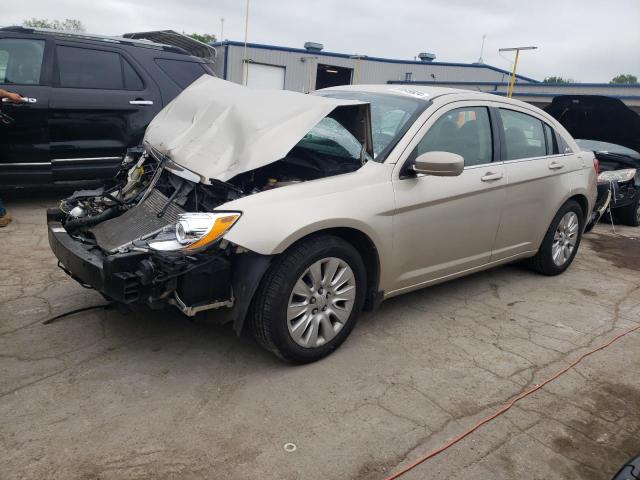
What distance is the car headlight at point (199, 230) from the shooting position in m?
2.88

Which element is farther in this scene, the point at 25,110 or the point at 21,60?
the point at 21,60

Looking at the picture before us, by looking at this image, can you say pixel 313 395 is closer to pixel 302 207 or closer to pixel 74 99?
pixel 302 207

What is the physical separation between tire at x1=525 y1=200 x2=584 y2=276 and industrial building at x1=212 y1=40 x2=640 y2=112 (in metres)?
13.1

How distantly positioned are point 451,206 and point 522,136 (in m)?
1.27

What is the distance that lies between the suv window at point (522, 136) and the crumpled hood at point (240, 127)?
152 centimetres

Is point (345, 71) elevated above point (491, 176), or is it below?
above

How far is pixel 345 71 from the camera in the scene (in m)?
27.1

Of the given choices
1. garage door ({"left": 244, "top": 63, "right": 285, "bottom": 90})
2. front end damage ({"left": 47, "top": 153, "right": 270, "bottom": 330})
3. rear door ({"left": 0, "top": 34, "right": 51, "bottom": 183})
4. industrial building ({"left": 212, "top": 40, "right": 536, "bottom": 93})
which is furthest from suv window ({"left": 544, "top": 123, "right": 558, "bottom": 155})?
garage door ({"left": 244, "top": 63, "right": 285, "bottom": 90})

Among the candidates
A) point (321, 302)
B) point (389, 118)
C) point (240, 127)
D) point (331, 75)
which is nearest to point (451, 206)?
point (389, 118)

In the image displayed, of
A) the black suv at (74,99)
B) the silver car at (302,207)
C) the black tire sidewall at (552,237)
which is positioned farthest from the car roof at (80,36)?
the black tire sidewall at (552,237)

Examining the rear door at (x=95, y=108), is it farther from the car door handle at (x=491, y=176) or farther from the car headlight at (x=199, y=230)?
the car door handle at (x=491, y=176)

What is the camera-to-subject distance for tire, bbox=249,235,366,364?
3033 mm

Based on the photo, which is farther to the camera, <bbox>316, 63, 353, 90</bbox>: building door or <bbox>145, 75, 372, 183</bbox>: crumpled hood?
<bbox>316, 63, 353, 90</bbox>: building door

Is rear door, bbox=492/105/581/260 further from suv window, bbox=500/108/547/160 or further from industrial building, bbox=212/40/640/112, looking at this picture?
industrial building, bbox=212/40/640/112
